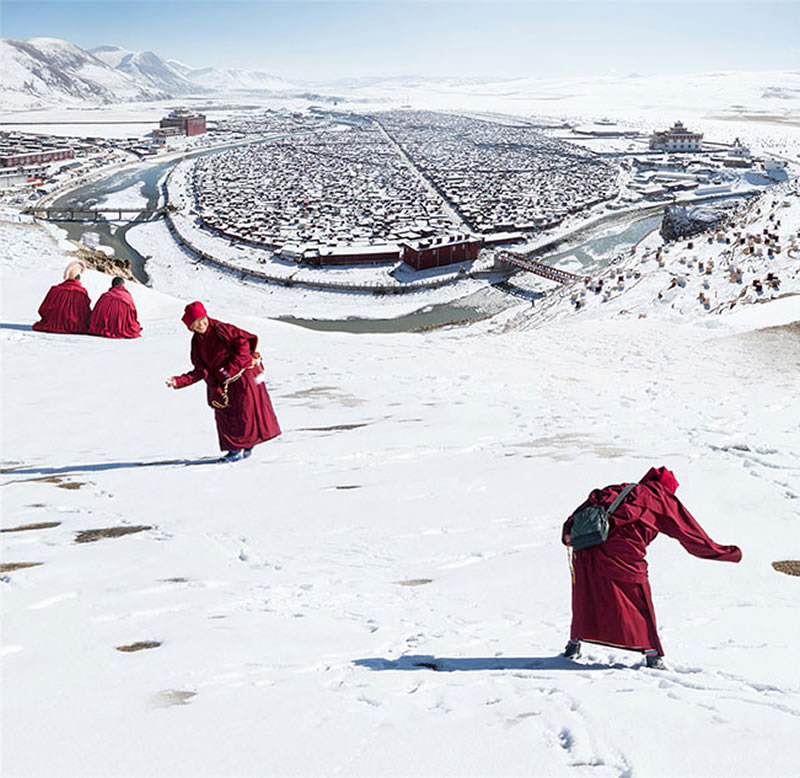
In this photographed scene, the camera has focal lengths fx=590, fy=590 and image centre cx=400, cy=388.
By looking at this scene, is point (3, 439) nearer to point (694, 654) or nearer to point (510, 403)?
point (510, 403)

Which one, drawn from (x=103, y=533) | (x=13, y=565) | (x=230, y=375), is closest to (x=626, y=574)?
(x=103, y=533)

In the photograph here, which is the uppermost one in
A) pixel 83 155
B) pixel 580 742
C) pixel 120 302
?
pixel 83 155

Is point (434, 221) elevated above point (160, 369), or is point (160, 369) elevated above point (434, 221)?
point (434, 221)

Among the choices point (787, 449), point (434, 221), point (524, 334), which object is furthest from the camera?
point (434, 221)

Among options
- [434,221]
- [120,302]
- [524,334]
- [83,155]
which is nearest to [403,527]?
[120,302]

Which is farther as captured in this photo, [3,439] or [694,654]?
[3,439]

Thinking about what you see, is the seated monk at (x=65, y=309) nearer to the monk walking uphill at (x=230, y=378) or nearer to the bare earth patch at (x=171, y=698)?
the monk walking uphill at (x=230, y=378)

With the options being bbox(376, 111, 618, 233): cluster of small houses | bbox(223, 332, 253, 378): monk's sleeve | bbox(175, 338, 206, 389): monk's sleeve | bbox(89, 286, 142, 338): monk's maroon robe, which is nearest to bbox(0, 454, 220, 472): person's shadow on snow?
bbox(175, 338, 206, 389): monk's sleeve
